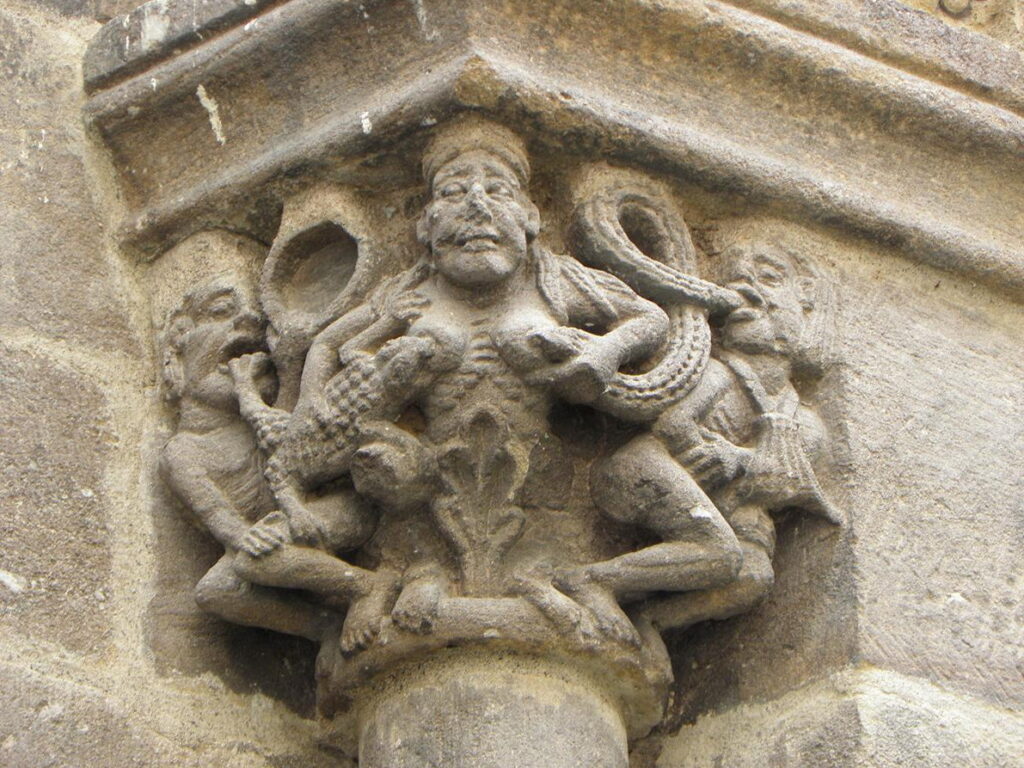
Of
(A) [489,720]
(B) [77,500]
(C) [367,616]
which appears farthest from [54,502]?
(A) [489,720]

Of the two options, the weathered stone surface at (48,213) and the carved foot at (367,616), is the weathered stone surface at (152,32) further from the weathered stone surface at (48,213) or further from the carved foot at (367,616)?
the carved foot at (367,616)

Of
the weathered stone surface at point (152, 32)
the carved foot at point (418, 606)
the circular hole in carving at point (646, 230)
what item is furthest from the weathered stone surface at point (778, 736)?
the weathered stone surface at point (152, 32)

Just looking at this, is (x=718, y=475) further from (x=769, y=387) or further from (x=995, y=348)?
(x=995, y=348)

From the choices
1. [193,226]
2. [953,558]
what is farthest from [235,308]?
[953,558]

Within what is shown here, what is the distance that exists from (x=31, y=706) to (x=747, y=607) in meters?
1.04

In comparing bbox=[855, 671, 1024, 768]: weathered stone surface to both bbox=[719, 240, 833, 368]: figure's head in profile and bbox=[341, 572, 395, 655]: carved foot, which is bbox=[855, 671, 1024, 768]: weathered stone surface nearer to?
bbox=[719, 240, 833, 368]: figure's head in profile

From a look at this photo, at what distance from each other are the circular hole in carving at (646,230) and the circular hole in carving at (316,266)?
44 cm

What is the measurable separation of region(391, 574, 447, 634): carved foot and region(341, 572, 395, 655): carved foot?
3 cm

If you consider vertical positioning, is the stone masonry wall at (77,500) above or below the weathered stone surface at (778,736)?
above

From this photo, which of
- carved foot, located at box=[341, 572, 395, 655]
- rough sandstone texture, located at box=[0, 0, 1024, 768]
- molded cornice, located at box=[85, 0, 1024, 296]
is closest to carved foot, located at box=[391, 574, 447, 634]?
carved foot, located at box=[341, 572, 395, 655]

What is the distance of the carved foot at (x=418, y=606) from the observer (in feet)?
8.27

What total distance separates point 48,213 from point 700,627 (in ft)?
4.19

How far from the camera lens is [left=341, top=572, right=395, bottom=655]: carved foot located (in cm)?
257

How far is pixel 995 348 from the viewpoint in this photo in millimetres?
3016
